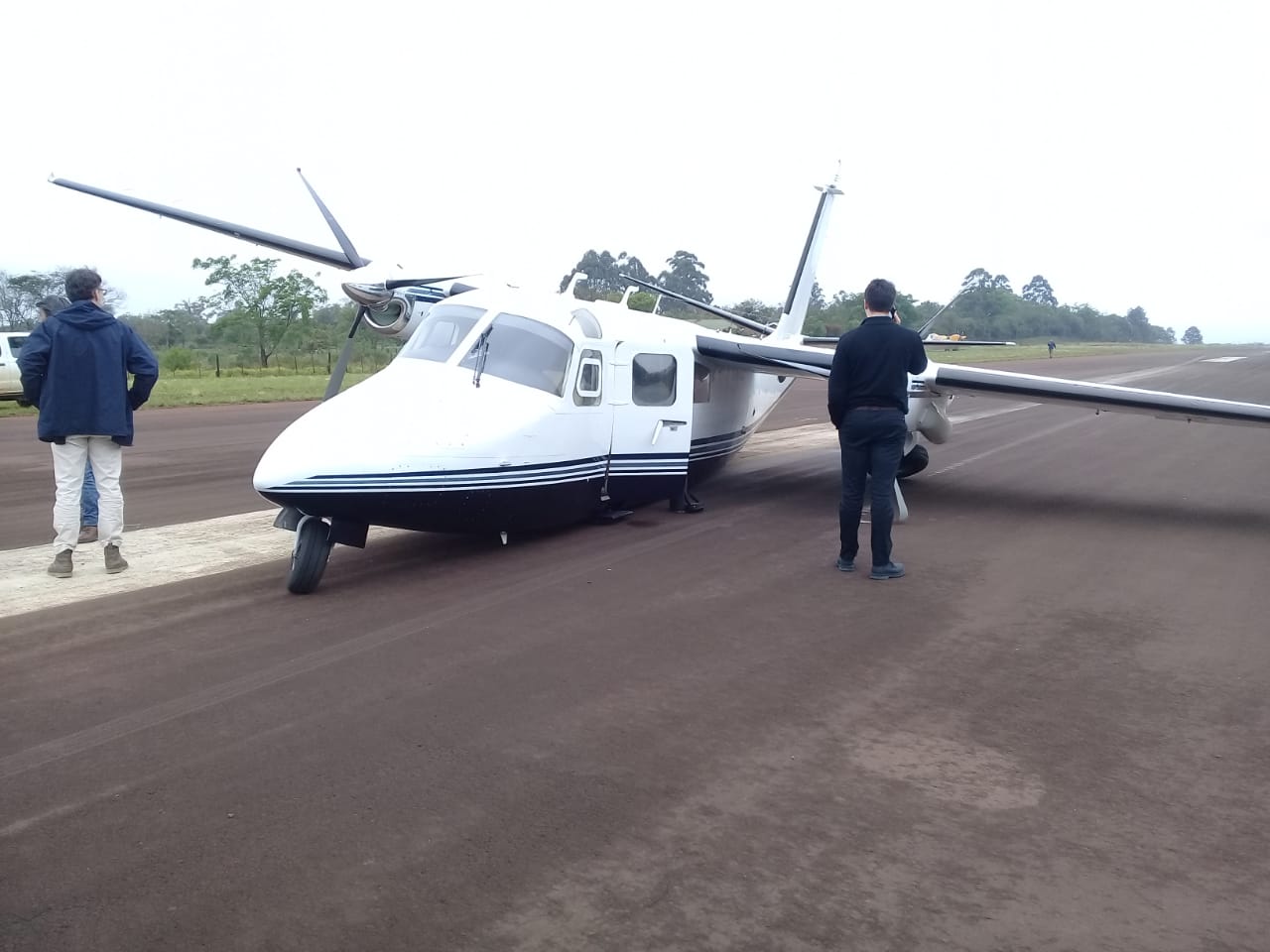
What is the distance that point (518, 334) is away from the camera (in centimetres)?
952

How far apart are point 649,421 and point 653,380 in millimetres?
481

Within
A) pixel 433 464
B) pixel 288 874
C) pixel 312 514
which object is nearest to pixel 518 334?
pixel 433 464

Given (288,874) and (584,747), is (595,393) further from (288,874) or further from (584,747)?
(288,874)

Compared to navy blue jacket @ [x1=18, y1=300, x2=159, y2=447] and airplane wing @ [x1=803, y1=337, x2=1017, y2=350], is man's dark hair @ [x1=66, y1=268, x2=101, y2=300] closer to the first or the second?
navy blue jacket @ [x1=18, y1=300, x2=159, y2=447]

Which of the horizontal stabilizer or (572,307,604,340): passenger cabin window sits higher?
the horizontal stabilizer

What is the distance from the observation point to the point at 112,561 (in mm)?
8320

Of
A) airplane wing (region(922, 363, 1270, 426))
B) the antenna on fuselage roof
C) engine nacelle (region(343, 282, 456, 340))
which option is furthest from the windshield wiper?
airplane wing (region(922, 363, 1270, 426))

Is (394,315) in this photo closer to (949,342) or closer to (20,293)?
(949,342)

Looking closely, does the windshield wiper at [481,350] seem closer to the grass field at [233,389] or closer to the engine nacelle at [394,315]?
the engine nacelle at [394,315]

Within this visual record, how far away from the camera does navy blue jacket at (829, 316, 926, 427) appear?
8.62 meters

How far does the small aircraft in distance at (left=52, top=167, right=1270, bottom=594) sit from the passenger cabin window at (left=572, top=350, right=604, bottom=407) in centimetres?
2

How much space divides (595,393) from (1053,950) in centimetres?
724

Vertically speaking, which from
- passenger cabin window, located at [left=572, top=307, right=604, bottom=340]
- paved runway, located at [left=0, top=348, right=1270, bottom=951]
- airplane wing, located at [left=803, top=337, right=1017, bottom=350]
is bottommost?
paved runway, located at [left=0, top=348, right=1270, bottom=951]

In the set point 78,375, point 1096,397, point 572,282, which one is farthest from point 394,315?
point 1096,397
